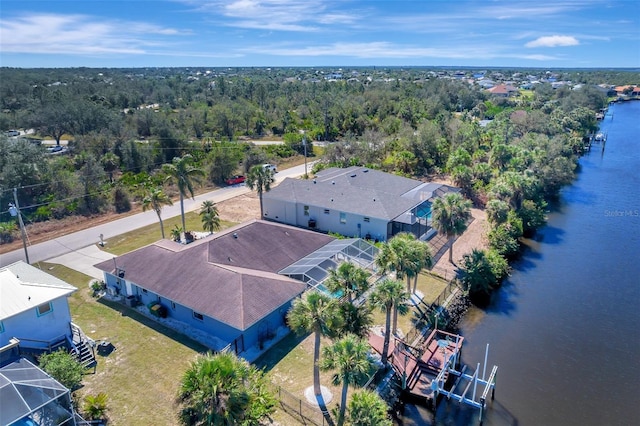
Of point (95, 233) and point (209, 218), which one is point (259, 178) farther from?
point (95, 233)

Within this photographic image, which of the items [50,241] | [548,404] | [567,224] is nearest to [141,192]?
[50,241]

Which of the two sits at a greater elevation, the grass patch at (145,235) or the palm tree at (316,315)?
the palm tree at (316,315)

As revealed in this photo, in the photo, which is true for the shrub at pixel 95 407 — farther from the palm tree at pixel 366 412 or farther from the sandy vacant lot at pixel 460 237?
the sandy vacant lot at pixel 460 237

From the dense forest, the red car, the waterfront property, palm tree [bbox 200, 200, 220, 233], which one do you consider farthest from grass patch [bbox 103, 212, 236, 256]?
the red car

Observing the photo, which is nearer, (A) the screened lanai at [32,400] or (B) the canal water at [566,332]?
(A) the screened lanai at [32,400]

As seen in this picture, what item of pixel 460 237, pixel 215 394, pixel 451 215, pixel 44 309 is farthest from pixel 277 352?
pixel 460 237

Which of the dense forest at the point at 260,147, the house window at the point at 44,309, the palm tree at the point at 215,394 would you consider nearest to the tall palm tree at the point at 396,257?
the palm tree at the point at 215,394
